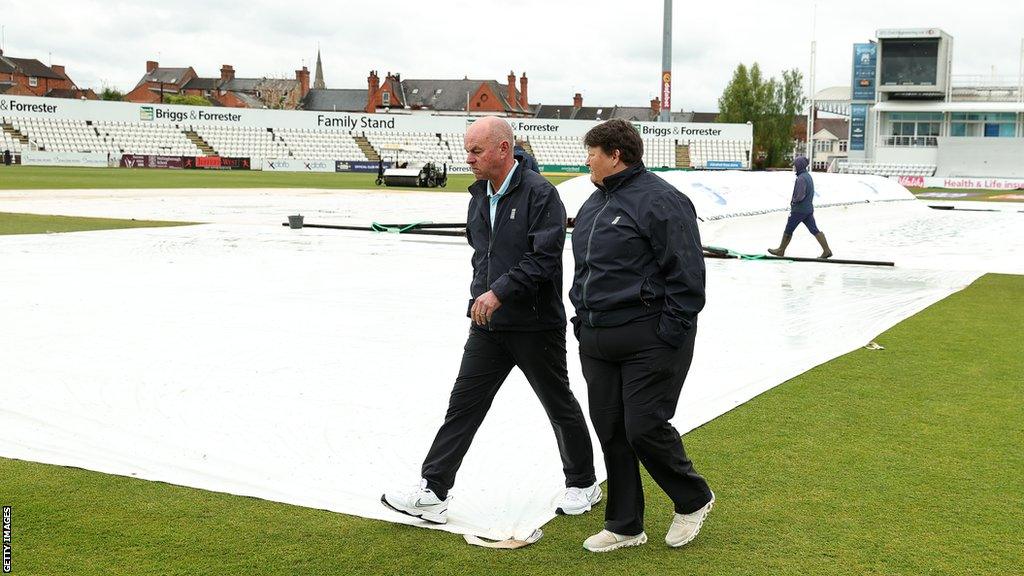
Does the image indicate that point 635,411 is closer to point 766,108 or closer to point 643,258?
point 643,258

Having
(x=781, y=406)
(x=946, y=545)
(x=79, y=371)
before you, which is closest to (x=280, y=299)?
(x=79, y=371)

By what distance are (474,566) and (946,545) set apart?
1.92 m

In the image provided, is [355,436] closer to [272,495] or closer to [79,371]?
[272,495]

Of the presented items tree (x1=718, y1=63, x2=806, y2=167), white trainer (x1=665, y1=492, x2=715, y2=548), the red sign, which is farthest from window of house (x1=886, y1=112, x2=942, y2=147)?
white trainer (x1=665, y1=492, x2=715, y2=548)

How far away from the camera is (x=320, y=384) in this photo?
6.81 m

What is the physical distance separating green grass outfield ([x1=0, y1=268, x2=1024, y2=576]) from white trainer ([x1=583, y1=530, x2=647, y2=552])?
1.5 inches

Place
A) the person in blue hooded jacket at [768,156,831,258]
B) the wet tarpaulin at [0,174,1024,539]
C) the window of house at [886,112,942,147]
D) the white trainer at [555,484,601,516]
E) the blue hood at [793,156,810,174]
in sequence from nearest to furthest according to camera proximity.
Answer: the white trainer at [555,484,601,516], the wet tarpaulin at [0,174,1024,539], the person in blue hooded jacket at [768,156,831,258], the blue hood at [793,156,810,174], the window of house at [886,112,942,147]

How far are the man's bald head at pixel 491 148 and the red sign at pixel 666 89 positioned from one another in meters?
37.8

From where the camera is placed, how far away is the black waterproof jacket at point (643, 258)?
3.81 meters

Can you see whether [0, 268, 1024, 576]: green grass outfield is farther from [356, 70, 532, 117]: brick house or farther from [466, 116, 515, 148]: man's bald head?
[356, 70, 532, 117]: brick house

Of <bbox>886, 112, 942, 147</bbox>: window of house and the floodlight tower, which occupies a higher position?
the floodlight tower

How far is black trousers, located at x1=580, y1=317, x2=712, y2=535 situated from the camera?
12.8 ft

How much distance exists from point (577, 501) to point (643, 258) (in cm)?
128

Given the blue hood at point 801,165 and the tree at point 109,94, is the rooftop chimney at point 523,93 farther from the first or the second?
the blue hood at point 801,165
